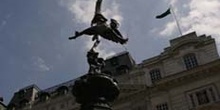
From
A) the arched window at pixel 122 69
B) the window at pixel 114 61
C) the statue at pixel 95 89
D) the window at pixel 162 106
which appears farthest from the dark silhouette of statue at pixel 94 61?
the window at pixel 114 61

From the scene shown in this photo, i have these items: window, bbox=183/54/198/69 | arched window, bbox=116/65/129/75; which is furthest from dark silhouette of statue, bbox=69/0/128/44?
arched window, bbox=116/65/129/75

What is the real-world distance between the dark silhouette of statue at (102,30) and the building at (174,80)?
26399 mm

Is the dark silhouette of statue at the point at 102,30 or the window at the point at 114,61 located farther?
the window at the point at 114,61

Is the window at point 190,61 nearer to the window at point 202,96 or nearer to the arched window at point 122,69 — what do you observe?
the window at point 202,96

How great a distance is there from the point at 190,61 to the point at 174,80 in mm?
3665

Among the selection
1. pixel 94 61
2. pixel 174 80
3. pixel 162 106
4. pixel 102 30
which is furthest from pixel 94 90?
pixel 162 106

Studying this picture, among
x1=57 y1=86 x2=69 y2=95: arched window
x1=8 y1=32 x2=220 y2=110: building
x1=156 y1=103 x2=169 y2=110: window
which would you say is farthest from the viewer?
x1=57 y1=86 x2=69 y2=95: arched window

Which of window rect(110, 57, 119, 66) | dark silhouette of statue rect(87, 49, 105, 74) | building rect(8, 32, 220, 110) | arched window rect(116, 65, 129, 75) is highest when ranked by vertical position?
window rect(110, 57, 119, 66)

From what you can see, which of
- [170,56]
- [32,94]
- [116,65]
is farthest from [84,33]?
[32,94]

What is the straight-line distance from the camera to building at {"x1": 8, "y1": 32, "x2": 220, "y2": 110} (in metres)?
40.0

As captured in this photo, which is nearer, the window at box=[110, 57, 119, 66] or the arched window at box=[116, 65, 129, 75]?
the arched window at box=[116, 65, 129, 75]

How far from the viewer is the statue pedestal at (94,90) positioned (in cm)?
1207

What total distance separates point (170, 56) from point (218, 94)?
802 centimetres

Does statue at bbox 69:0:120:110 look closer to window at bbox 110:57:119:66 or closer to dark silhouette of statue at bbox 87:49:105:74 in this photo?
dark silhouette of statue at bbox 87:49:105:74
